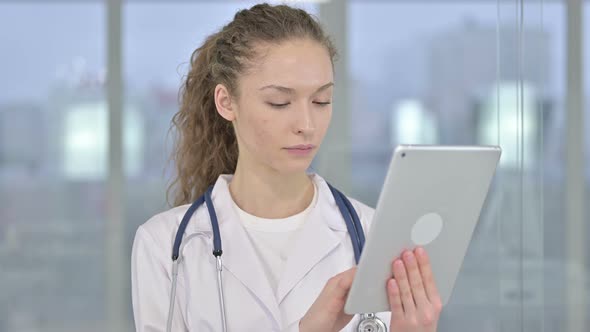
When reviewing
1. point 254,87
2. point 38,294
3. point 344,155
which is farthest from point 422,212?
point 38,294

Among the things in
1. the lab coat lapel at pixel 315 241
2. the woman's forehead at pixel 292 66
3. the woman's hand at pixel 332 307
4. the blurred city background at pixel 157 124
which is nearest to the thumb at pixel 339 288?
the woman's hand at pixel 332 307

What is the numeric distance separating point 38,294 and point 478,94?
6.46 feet

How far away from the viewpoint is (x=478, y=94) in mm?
3406

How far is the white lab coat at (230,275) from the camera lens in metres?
1.44

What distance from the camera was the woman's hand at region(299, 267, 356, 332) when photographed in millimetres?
1192

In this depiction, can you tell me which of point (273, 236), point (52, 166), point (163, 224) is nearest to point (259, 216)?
point (273, 236)

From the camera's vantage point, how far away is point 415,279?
3.81 feet

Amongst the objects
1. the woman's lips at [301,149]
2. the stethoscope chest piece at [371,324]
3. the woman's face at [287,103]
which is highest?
the woman's face at [287,103]

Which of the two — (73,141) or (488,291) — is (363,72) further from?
(73,141)

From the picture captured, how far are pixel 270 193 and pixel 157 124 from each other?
1965mm

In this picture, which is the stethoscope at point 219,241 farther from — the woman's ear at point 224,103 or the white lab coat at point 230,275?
the woman's ear at point 224,103

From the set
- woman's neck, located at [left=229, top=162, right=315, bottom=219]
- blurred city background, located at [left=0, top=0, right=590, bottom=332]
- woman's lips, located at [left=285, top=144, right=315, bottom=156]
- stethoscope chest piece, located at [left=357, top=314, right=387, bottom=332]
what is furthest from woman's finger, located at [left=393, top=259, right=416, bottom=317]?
blurred city background, located at [left=0, top=0, right=590, bottom=332]

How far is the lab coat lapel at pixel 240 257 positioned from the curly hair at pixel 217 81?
6.0 inches

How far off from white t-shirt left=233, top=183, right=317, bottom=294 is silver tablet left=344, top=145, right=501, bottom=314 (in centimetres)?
34
